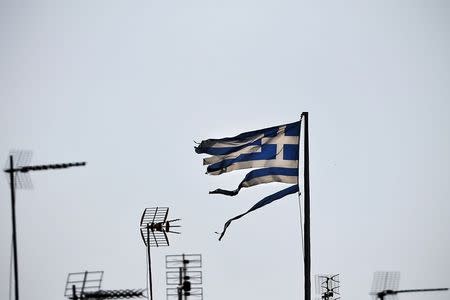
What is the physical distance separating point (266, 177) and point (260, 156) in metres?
0.75

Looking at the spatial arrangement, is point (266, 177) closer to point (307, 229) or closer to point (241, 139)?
point (241, 139)

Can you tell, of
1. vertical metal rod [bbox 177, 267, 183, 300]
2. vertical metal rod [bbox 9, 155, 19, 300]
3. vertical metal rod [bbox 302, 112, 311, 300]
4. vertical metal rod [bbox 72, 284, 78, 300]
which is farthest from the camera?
vertical metal rod [bbox 177, 267, 183, 300]

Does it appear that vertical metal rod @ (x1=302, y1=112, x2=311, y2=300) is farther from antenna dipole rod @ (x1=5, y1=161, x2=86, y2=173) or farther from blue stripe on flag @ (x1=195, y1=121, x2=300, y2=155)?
antenna dipole rod @ (x1=5, y1=161, x2=86, y2=173)

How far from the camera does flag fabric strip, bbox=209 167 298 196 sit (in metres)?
21.8

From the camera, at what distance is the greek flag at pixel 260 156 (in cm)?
2186

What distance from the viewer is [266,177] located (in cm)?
2241

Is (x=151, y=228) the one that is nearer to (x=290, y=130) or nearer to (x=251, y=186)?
(x=251, y=186)

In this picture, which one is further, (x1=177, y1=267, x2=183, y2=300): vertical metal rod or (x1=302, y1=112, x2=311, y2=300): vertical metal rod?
(x1=177, y1=267, x2=183, y2=300): vertical metal rod

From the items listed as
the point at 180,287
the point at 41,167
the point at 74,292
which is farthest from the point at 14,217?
the point at 180,287

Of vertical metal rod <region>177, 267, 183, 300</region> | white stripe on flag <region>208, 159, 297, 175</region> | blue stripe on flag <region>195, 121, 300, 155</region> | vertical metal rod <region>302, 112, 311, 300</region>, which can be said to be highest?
blue stripe on flag <region>195, 121, 300, 155</region>

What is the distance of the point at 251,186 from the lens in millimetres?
22828

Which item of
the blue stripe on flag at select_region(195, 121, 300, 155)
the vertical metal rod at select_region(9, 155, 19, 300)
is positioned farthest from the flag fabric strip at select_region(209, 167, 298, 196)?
the vertical metal rod at select_region(9, 155, 19, 300)

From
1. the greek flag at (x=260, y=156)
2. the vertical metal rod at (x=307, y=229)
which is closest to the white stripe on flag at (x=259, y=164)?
the greek flag at (x=260, y=156)

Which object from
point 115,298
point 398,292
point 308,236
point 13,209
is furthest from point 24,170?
point 398,292
